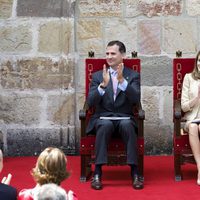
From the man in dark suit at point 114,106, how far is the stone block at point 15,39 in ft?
4.13

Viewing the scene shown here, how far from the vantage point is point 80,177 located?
5.57m

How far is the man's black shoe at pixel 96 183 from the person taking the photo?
5.25m

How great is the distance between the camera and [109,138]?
543 cm

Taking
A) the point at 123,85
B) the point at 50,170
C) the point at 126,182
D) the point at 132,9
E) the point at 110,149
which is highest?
the point at 132,9

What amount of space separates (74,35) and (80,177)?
1.81 metres

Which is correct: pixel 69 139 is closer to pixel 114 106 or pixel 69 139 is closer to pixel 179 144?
pixel 114 106

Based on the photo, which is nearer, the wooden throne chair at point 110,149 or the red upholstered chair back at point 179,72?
the wooden throne chair at point 110,149

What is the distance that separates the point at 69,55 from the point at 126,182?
5.90 feet

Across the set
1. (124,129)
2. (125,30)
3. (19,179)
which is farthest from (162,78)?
(19,179)

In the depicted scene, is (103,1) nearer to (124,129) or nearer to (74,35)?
(74,35)

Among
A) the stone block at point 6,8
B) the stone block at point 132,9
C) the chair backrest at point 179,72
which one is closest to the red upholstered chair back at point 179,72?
the chair backrest at point 179,72

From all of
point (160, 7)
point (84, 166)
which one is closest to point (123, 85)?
point (84, 166)

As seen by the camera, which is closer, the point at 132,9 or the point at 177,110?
the point at 177,110

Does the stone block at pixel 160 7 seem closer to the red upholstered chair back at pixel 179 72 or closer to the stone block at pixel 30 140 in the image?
the red upholstered chair back at pixel 179 72
